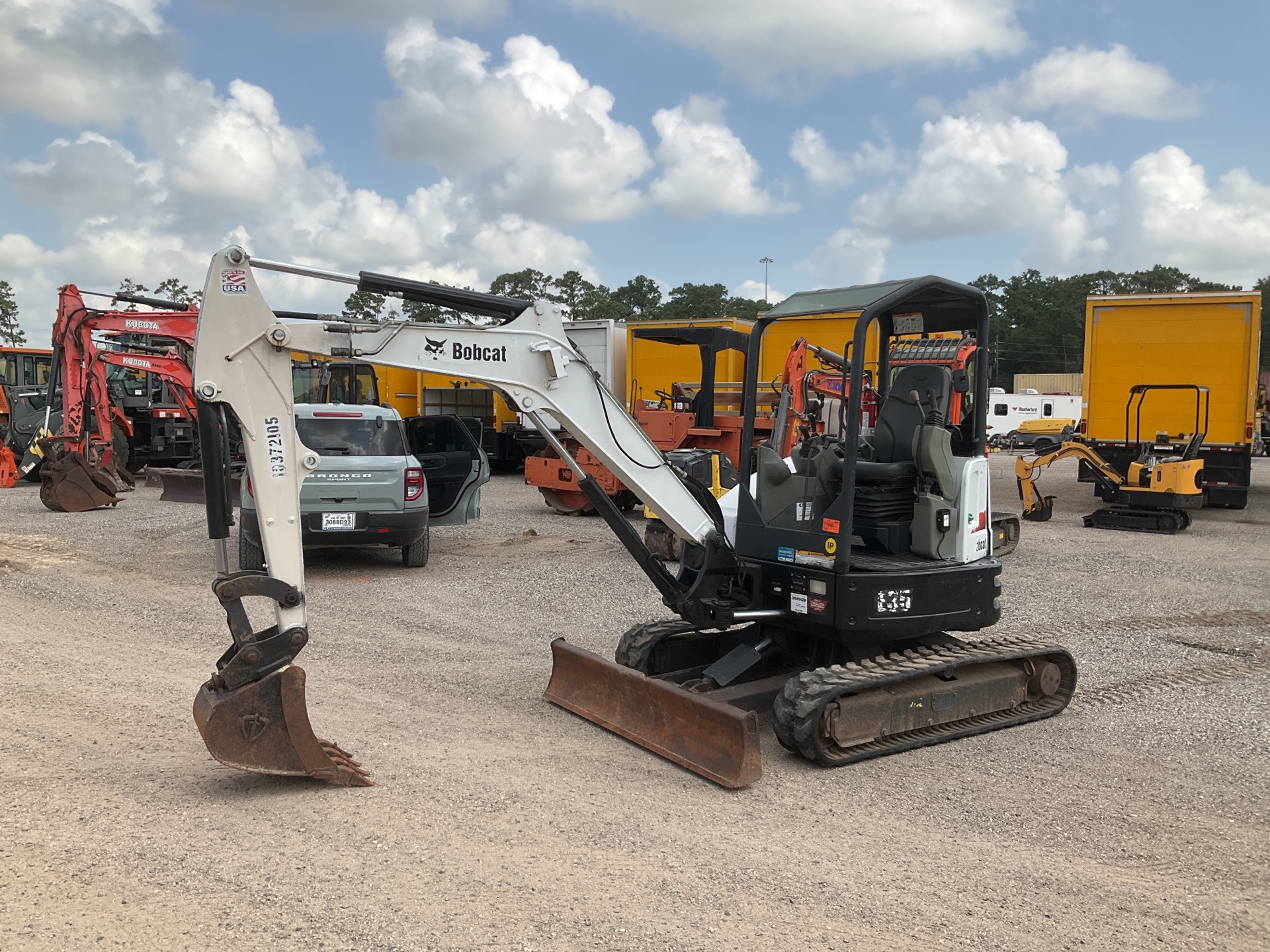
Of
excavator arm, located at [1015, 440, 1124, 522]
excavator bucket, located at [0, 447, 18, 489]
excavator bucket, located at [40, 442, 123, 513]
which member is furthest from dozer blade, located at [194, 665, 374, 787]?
excavator bucket, located at [0, 447, 18, 489]

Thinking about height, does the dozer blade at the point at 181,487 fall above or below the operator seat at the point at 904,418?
below

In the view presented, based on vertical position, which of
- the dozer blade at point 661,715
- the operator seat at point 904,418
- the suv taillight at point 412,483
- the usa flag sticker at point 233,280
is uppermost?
the usa flag sticker at point 233,280

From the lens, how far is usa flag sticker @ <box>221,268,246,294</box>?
4691 mm

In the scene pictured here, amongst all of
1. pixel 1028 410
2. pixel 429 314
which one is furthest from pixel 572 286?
pixel 429 314

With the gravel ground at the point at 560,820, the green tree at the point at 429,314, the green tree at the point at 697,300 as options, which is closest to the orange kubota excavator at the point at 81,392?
the gravel ground at the point at 560,820

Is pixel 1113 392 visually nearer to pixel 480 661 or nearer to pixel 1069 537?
pixel 1069 537

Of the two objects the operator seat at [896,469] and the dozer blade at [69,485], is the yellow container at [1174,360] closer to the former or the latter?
the operator seat at [896,469]

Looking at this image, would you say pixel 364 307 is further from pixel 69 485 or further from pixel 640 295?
pixel 640 295

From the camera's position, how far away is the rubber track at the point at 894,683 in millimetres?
5273

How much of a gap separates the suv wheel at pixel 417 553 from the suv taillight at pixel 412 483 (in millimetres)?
533

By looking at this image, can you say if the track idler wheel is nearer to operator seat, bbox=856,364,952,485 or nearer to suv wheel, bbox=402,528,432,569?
suv wheel, bbox=402,528,432,569

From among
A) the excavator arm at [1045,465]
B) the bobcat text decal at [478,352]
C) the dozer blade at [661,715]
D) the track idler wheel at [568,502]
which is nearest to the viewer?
the dozer blade at [661,715]

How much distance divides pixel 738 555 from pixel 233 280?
3.12 metres

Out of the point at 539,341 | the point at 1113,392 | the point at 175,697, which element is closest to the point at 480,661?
the point at 175,697
